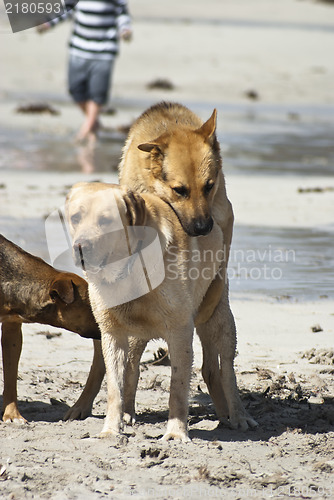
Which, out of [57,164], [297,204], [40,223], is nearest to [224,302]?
[40,223]

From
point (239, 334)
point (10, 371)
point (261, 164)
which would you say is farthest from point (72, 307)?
point (261, 164)

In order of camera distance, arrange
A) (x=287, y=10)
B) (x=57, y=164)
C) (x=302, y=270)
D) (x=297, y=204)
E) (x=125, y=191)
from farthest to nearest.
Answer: (x=287, y=10) < (x=57, y=164) < (x=297, y=204) < (x=302, y=270) < (x=125, y=191)

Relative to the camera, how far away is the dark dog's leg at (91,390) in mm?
5643

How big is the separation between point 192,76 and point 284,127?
7.03m

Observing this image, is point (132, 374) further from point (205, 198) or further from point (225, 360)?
point (205, 198)

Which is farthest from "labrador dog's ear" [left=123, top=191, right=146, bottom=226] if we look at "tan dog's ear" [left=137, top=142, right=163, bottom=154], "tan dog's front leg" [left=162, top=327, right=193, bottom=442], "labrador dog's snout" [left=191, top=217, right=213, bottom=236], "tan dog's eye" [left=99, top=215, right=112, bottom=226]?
"tan dog's ear" [left=137, top=142, right=163, bottom=154]

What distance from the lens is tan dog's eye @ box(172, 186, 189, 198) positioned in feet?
18.7

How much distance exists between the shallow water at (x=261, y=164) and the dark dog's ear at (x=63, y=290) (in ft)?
9.11

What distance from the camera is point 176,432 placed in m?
5.05

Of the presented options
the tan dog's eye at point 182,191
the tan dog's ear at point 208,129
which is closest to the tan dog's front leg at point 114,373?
the tan dog's eye at point 182,191

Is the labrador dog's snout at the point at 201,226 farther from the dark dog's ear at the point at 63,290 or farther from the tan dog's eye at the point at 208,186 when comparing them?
the dark dog's ear at the point at 63,290

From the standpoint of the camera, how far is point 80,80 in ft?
Result: 50.2

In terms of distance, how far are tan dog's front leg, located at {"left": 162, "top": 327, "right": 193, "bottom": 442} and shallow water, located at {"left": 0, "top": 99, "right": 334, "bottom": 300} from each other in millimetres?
2913

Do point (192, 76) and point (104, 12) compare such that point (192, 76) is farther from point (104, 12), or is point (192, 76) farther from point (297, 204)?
point (297, 204)
